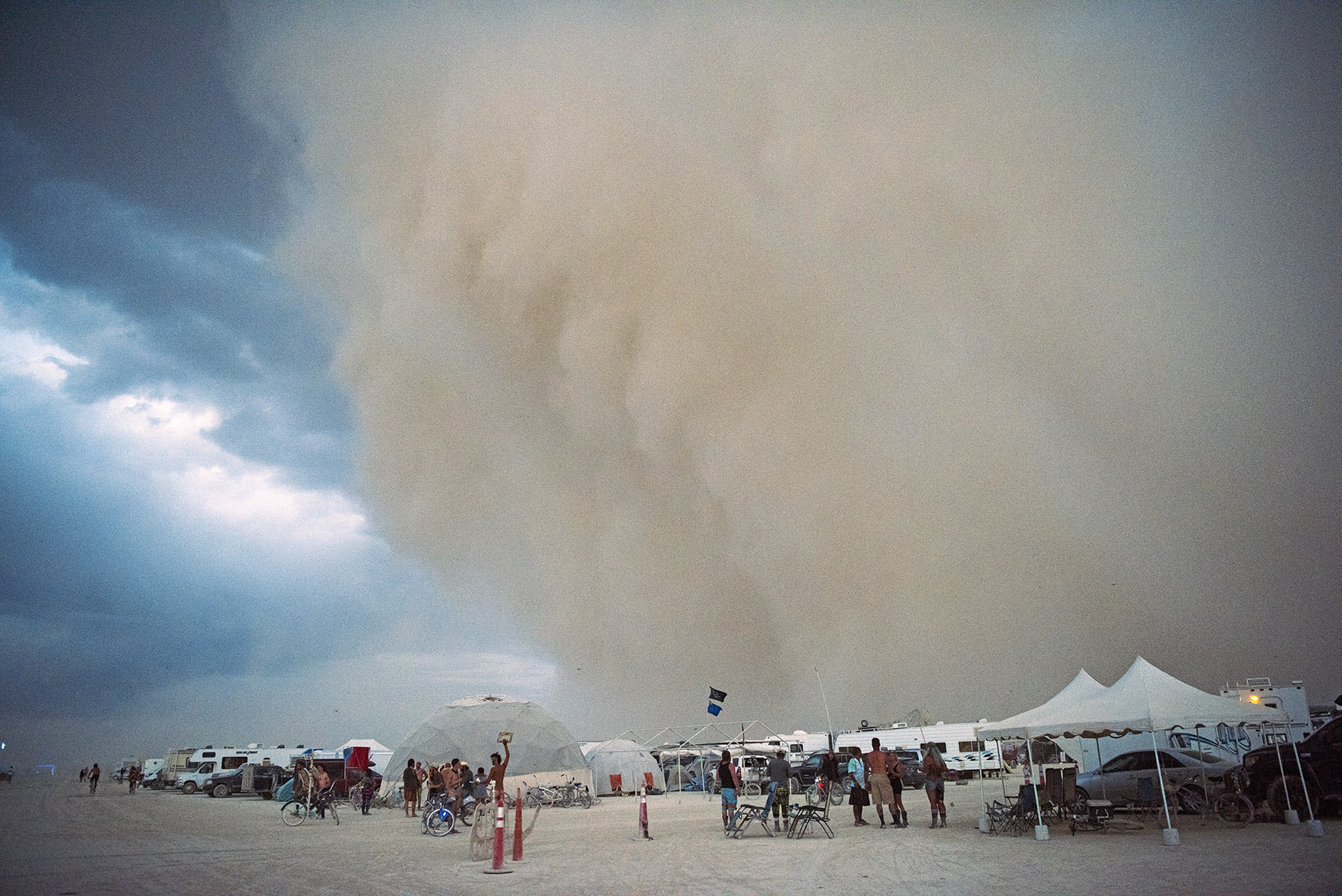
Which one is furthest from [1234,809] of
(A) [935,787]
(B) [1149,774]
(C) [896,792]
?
(C) [896,792]

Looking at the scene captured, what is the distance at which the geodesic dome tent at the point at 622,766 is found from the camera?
1359 inches

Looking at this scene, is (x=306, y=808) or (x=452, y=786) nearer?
(x=452, y=786)

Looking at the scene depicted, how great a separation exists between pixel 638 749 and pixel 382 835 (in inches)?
892

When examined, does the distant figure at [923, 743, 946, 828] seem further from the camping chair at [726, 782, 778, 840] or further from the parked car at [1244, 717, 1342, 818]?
the parked car at [1244, 717, 1342, 818]

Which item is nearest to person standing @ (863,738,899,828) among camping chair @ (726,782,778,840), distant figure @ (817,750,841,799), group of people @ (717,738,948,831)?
group of people @ (717,738,948,831)

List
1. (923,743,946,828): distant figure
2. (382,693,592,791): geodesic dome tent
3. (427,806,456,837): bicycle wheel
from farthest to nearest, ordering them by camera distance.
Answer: (382,693,592,791): geodesic dome tent < (427,806,456,837): bicycle wheel < (923,743,946,828): distant figure

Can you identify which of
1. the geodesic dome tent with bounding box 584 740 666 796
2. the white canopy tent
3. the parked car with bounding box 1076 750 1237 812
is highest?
the white canopy tent

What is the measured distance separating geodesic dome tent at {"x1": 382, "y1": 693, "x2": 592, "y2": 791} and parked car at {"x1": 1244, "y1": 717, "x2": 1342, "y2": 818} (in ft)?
68.7

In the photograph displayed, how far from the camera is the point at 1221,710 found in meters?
13.0

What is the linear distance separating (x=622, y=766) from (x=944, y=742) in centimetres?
1588

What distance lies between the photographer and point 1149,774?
Answer: 590 inches

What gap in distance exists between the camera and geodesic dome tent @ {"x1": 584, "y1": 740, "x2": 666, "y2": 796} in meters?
34.5

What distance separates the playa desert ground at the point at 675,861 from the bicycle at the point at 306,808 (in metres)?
2.06

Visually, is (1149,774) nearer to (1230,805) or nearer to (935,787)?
(1230,805)
